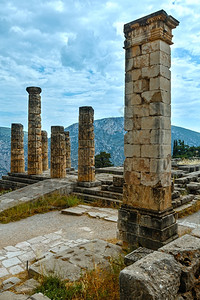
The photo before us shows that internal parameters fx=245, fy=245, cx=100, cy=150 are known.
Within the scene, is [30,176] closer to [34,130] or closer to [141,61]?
[34,130]

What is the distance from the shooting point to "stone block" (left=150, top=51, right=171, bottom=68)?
5.21 metres

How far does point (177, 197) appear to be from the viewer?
9281 millimetres

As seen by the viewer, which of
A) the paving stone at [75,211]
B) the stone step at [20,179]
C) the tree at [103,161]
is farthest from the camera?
the tree at [103,161]

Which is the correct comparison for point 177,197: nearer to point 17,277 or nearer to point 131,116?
point 131,116

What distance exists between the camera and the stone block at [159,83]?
203 inches

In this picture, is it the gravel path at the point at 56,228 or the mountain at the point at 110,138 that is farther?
the mountain at the point at 110,138

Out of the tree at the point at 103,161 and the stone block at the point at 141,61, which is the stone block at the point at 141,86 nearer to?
the stone block at the point at 141,61

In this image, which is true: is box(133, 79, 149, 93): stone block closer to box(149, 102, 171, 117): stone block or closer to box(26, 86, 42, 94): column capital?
box(149, 102, 171, 117): stone block

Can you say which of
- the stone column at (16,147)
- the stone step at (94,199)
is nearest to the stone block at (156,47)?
the stone step at (94,199)

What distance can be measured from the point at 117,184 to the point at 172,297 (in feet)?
25.1

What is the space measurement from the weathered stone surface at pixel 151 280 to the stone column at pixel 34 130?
12669 millimetres

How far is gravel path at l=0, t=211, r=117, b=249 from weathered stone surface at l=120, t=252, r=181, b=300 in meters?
3.83

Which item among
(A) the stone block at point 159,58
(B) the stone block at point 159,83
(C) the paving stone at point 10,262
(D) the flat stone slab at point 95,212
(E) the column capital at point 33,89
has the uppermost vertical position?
(E) the column capital at point 33,89

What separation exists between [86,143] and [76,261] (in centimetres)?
767
